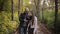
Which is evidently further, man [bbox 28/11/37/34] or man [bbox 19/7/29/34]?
man [bbox 19/7/29/34]

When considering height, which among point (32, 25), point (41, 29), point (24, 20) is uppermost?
point (24, 20)

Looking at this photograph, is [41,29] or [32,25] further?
[41,29]

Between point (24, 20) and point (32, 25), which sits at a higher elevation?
point (24, 20)

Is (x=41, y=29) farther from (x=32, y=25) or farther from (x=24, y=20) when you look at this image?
(x=24, y=20)

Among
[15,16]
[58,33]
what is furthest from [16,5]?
[58,33]

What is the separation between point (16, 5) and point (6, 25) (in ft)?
1.82

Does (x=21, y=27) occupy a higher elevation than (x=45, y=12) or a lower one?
lower

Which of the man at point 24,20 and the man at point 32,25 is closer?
the man at point 32,25

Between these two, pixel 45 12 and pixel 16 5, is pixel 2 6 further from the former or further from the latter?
pixel 45 12

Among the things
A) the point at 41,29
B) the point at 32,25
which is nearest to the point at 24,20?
the point at 32,25

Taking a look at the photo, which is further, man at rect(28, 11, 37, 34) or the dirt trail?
the dirt trail

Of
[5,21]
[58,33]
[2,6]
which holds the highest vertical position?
[2,6]

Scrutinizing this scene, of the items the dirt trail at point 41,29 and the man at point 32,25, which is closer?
the man at point 32,25

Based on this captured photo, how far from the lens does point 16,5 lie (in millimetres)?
5094
